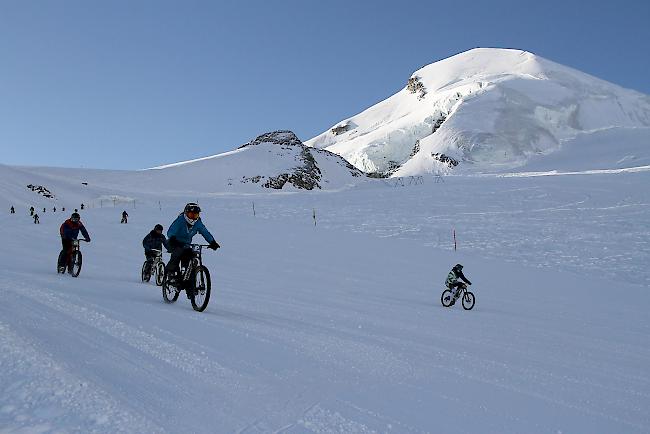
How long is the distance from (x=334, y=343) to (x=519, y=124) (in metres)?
110

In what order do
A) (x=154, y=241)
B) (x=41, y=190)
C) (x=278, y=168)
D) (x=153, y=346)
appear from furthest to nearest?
(x=278, y=168)
(x=41, y=190)
(x=154, y=241)
(x=153, y=346)

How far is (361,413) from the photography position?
4.44m

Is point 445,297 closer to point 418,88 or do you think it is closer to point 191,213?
point 191,213

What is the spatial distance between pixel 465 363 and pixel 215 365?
3.33 m

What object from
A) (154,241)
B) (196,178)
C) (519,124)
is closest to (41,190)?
(196,178)

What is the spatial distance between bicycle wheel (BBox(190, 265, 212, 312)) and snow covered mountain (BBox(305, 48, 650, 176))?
73828mm

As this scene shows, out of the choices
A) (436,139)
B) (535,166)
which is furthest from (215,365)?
(436,139)

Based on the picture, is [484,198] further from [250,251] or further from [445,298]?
[445,298]

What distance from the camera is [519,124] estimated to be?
107 meters

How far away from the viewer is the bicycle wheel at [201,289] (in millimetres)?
8508

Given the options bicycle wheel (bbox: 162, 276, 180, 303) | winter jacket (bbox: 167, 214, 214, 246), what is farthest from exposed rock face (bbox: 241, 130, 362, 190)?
winter jacket (bbox: 167, 214, 214, 246)

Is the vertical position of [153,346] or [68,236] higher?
[68,236]

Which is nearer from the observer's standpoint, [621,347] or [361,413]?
[361,413]

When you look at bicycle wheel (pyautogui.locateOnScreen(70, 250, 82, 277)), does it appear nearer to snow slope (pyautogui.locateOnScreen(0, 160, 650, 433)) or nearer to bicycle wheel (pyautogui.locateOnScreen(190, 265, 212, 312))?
snow slope (pyautogui.locateOnScreen(0, 160, 650, 433))
